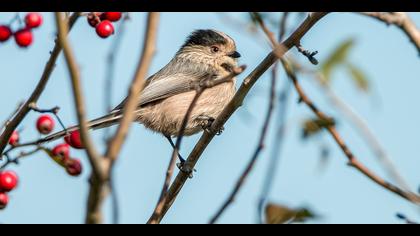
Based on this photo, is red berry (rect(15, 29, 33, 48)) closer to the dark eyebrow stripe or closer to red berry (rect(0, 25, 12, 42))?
red berry (rect(0, 25, 12, 42))

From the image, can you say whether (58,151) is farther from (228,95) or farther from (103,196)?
(228,95)

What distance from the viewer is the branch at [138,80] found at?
5.50 ft

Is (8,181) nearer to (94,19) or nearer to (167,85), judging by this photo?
(94,19)

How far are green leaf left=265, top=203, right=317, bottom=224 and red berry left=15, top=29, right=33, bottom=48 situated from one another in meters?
2.49

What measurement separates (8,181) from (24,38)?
39.2 inches

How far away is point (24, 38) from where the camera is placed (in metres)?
4.03

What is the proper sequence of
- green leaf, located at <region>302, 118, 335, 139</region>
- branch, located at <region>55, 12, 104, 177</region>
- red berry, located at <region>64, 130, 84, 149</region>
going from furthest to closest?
red berry, located at <region>64, 130, 84, 149</region> → green leaf, located at <region>302, 118, 335, 139</region> → branch, located at <region>55, 12, 104, 177</region>

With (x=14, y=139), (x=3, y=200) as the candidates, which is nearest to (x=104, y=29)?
(x=14, y=139)

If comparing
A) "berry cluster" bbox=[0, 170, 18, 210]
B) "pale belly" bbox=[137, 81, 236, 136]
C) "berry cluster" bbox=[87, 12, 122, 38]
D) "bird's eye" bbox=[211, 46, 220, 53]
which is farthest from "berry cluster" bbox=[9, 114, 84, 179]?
"bird's eye" bbox=[211, 46, 220, 53]

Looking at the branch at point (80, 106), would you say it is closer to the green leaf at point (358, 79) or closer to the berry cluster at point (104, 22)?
the green leaf at point (358, 79)

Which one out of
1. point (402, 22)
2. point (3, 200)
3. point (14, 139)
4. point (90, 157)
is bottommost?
point (3, 200)

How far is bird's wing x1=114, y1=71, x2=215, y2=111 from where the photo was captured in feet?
19.9
